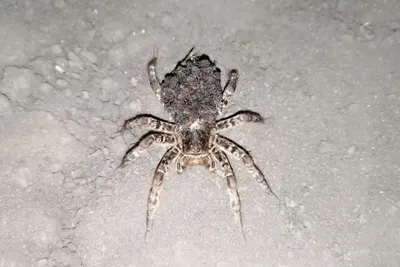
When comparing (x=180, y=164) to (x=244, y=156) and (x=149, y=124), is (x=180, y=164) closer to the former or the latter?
(x=149, y=124)

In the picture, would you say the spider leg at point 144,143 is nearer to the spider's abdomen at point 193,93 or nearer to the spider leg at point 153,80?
the spider's abdomen at point 193,93

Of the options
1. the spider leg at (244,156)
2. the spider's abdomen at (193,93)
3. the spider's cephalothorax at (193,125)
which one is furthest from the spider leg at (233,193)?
the spider's abdomen at (193,93)

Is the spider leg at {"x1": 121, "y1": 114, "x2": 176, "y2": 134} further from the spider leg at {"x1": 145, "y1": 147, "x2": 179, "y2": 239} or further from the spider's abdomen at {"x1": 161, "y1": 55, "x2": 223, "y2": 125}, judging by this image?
the spider leg at {"x1": 145, "y1": 147, "x2": 179, "y2": 239}

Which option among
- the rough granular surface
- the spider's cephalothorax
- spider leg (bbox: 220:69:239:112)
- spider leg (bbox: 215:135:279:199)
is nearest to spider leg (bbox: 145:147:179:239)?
the spider's cephalothorax

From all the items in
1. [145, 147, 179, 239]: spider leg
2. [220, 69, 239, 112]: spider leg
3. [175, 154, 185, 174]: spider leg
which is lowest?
[145, 147, 179, 239]: spider leg

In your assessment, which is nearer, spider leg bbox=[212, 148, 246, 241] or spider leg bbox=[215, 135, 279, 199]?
spider leg bbox=[212, 148, 246, 241]

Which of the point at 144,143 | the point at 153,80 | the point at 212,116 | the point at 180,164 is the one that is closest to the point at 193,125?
the point at 212,116

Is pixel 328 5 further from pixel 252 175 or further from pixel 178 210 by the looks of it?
pixel 178 210
